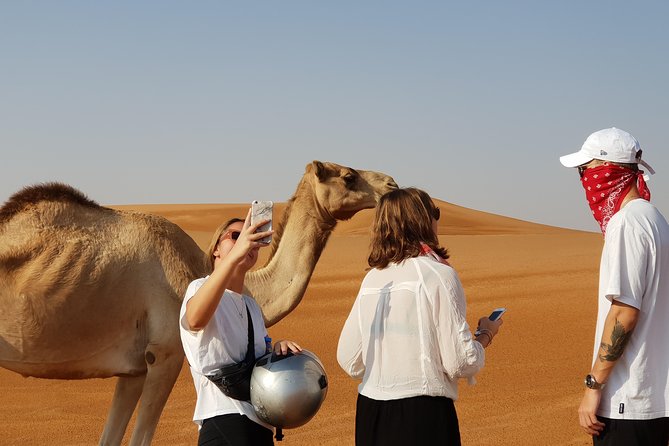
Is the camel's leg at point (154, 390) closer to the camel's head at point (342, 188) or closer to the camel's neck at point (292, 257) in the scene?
the camel's neck at point (292, 257)

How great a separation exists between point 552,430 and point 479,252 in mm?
22232

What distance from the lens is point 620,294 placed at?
11.7ft

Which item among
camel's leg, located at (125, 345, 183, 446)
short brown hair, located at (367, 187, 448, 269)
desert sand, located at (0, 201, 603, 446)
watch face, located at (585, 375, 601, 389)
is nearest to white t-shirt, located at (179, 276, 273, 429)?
short brown hair, located at (367, 187, 448, 269)

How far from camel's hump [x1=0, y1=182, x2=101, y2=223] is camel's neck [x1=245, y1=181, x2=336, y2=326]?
66.5 inches

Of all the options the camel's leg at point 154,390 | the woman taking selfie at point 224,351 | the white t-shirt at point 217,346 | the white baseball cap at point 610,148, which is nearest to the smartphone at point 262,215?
the woman taking selfie at point 224,351

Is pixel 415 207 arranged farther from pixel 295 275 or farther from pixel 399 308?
pixel 295 275

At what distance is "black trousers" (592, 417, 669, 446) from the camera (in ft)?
11.9

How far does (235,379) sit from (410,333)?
31.9 inches

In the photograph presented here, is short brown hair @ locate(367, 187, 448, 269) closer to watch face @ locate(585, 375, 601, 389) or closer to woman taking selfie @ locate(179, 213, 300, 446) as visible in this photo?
woman taking selfie @ locate(179, 213, 300, 446)

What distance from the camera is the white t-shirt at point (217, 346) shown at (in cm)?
379

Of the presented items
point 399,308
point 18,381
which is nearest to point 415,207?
point 399,308

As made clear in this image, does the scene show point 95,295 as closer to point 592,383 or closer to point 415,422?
point 415,422

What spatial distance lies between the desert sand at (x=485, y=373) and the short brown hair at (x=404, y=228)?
5167 millimetres

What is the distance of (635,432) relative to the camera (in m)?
3.63
